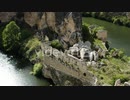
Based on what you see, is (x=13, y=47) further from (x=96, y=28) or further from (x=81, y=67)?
(x=81, y=67)

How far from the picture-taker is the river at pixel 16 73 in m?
39.4

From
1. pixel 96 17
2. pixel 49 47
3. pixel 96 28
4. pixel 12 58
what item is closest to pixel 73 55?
pixel 49 47

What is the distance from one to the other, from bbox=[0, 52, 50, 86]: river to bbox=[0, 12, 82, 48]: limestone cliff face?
379cm

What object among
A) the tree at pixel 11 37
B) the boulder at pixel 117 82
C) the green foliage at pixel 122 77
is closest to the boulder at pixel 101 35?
the tree at pixel 11 37

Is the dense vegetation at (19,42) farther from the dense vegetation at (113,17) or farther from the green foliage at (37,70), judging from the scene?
the dense vegetation at (113,17)

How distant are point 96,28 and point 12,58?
831cm

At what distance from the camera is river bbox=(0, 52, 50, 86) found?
129ft

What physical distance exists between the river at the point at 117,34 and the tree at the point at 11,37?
8298mm

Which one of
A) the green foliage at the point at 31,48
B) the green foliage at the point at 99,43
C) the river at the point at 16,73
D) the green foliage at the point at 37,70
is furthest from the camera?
the green foliage at the point at 99,43

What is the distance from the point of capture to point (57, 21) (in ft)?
155

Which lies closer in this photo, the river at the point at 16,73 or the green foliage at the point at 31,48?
the river at the point at 16,73

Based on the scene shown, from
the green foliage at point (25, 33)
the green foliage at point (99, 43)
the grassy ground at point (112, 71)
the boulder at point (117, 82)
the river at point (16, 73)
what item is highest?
the boulder at point (117, 82)

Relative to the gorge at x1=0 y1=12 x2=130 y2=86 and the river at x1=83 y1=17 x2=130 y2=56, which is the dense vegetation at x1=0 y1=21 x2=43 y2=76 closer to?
the gorge at x1=0 y1=12 x2=130 y2=86

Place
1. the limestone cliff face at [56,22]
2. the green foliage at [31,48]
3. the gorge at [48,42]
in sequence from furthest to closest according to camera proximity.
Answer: the limestone cliff face at [56,22], the green foliage at [31,48], the gorge at [48,42]
